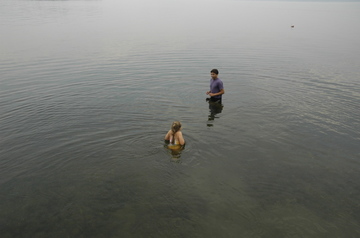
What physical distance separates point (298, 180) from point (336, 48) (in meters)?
31.5

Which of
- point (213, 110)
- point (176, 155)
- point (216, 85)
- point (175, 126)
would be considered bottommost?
point (176, 155)

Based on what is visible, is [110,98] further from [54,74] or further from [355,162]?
[355,162]

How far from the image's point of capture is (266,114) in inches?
586

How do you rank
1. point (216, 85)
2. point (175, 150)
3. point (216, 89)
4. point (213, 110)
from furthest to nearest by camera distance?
1. point (216, 89)
2. point (216, 85)
3. point (213, 110)
4. point (175, 150)

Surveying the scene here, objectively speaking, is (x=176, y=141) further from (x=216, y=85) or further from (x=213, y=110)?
(x=216, y=85)


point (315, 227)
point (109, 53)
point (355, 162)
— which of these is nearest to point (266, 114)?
point (355, 162)

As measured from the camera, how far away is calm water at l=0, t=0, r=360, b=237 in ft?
25.7

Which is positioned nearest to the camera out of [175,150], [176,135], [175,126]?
[175,126]

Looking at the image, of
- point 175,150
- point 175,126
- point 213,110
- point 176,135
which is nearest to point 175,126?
point 175,126

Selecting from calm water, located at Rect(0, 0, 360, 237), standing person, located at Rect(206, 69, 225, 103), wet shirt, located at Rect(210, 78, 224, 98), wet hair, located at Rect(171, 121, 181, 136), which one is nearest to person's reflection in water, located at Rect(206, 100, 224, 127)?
calm water, located at Rect(0, 0, 360, 237)

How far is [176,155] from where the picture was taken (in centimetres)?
1091

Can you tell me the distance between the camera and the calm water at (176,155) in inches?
308

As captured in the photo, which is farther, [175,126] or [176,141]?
[176,141]

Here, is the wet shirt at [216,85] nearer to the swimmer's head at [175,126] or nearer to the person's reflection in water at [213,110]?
the person's reflection in water at [213,110]
